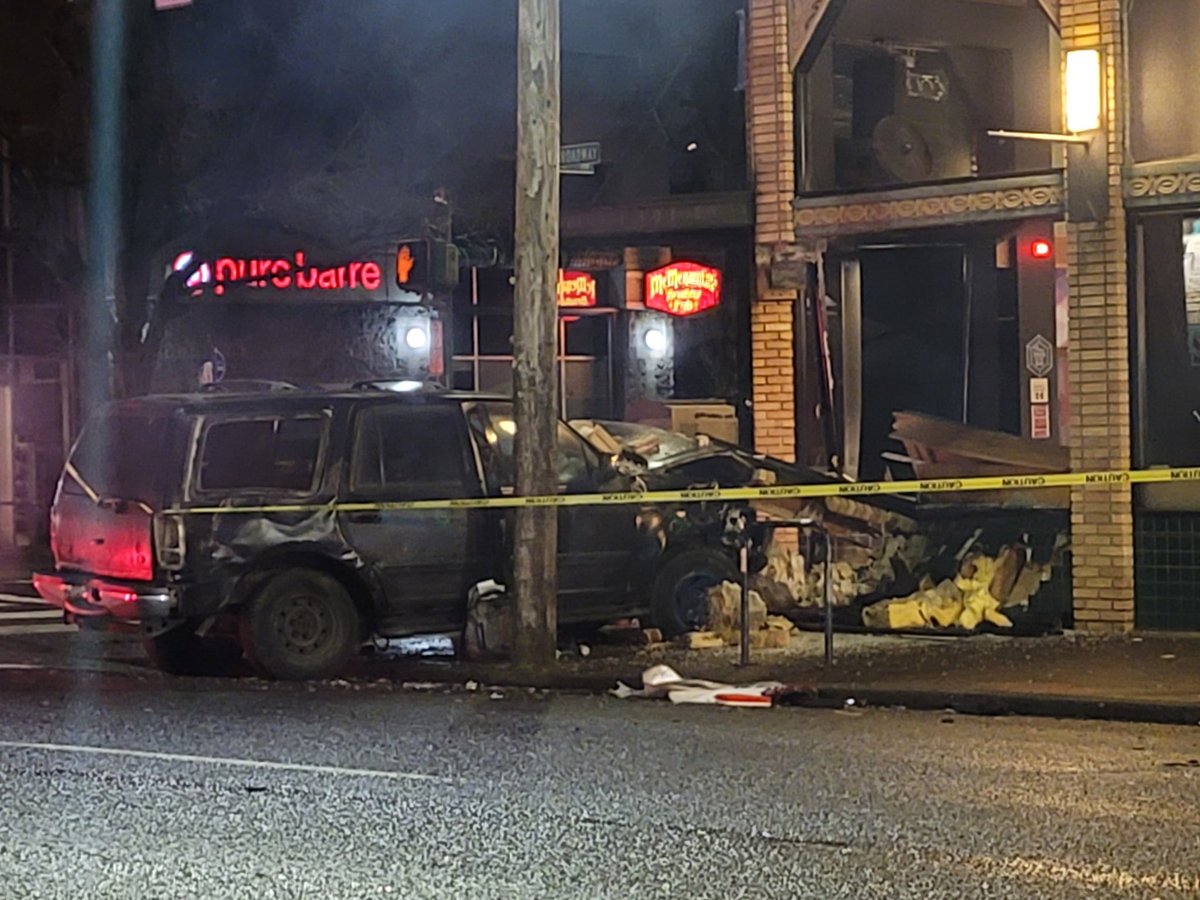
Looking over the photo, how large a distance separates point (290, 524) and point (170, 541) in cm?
79

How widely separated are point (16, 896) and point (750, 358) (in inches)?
380

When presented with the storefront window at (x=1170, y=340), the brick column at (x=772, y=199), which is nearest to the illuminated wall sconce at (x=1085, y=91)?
the storefront window at (x=1170, y=340)

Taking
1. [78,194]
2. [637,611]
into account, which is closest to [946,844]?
[637,611]

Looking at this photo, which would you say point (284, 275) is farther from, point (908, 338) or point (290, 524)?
point (290, 524)

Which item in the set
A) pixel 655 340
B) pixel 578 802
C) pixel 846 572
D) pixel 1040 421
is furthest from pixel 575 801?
pixel 655 340

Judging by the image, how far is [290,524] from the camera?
11.2 meters

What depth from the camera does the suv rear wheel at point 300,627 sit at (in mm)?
11148

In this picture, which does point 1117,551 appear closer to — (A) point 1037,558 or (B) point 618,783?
(A) point 1037,558

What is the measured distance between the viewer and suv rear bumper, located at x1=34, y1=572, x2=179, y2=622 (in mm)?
10820

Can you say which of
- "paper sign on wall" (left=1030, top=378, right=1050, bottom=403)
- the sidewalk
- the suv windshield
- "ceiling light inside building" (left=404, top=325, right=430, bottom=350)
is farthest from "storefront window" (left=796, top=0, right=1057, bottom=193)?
"ceiling light inside building" (left=404, top=325, right=430, bottom=350)

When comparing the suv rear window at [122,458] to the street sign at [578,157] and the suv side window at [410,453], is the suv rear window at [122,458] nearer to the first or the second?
the suv side window at [410,453]

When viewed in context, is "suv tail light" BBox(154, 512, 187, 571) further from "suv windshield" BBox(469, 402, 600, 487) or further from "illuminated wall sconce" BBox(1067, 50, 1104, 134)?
"illuminated wall sconce" BBox(1067, 50, 1104, 134)

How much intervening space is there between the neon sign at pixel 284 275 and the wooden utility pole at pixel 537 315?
6725 millimetres

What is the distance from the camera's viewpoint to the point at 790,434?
14.3m
